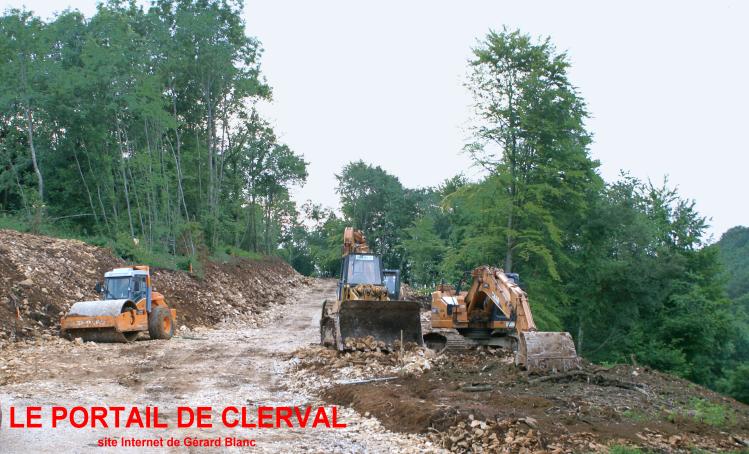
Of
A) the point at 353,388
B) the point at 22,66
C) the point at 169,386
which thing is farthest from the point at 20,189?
the point at 353,388

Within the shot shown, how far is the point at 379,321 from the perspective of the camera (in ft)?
47.8

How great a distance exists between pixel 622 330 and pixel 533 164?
1105cm

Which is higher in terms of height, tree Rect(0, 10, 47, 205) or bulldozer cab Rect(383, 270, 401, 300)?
tree Rect(0, 10, 47, 205)

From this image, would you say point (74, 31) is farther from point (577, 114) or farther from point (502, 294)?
point (502, 294)

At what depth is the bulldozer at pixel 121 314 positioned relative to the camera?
17.0 m

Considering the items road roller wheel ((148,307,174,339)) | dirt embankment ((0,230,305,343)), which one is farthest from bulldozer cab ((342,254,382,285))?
dirt embankment ((0,230,305,343))

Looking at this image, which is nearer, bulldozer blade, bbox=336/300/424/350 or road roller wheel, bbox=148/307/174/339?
bulldozer blade, bbox=336/300/424/350

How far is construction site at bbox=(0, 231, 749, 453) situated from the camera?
7.78 m

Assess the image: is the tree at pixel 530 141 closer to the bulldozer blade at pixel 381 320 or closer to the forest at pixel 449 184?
the forest at pixel 449 184

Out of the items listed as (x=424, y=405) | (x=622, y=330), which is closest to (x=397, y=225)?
(x=622, y=330)

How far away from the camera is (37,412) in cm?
909

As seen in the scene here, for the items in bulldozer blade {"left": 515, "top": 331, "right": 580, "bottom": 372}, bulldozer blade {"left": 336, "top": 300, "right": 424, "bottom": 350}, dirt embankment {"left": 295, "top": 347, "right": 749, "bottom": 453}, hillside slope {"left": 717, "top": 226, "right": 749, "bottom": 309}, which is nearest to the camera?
dirt embankment {"left": 295, "top": 347, "right": 749, "bottom": 453}

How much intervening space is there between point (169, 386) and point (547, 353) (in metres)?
6.38

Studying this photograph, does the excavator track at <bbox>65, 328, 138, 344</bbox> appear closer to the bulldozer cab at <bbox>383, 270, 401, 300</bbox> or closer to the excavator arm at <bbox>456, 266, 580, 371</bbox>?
the bulldozer cab at <bbox>383, 270, 401, 300</bbox>
